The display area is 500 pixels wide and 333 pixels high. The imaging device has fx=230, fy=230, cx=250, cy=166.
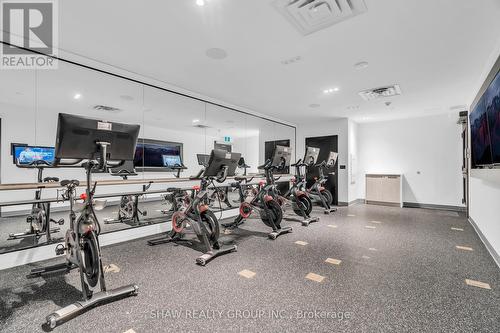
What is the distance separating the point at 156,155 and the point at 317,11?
358 cm

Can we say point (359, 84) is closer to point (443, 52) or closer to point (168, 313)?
point (443, 52)

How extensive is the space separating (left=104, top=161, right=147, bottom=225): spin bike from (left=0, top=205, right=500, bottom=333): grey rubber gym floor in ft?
2.60

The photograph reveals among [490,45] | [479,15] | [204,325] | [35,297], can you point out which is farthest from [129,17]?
[490,45]

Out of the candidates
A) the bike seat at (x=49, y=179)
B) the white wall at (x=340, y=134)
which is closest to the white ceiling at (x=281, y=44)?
the bike seat at (x=49, y=179)

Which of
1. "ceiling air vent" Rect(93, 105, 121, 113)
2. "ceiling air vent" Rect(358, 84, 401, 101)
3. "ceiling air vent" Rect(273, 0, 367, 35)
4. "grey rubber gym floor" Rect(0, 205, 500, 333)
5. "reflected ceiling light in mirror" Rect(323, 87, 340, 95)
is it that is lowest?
"grey rubber gym floor" Rect(0, 205, 500, 333)

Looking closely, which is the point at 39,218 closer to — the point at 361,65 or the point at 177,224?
the point at 177,224

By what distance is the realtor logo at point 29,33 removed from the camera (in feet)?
7.80

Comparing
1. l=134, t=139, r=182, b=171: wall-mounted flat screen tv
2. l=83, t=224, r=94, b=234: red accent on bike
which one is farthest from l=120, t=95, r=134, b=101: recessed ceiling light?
l=83, t=224, r=94, b=234: red accent on bike

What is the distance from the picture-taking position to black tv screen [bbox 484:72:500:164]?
230cm

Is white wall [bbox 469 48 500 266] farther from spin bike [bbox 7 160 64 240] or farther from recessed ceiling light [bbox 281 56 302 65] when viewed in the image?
spin bike [bbox 7 160 64 240]

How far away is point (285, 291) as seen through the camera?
2115mm

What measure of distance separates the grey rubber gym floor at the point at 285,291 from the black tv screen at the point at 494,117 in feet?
4.28

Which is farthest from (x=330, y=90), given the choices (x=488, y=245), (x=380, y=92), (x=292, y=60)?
(x=488, y=245)

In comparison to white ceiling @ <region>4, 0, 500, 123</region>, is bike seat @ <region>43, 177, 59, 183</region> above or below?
below
